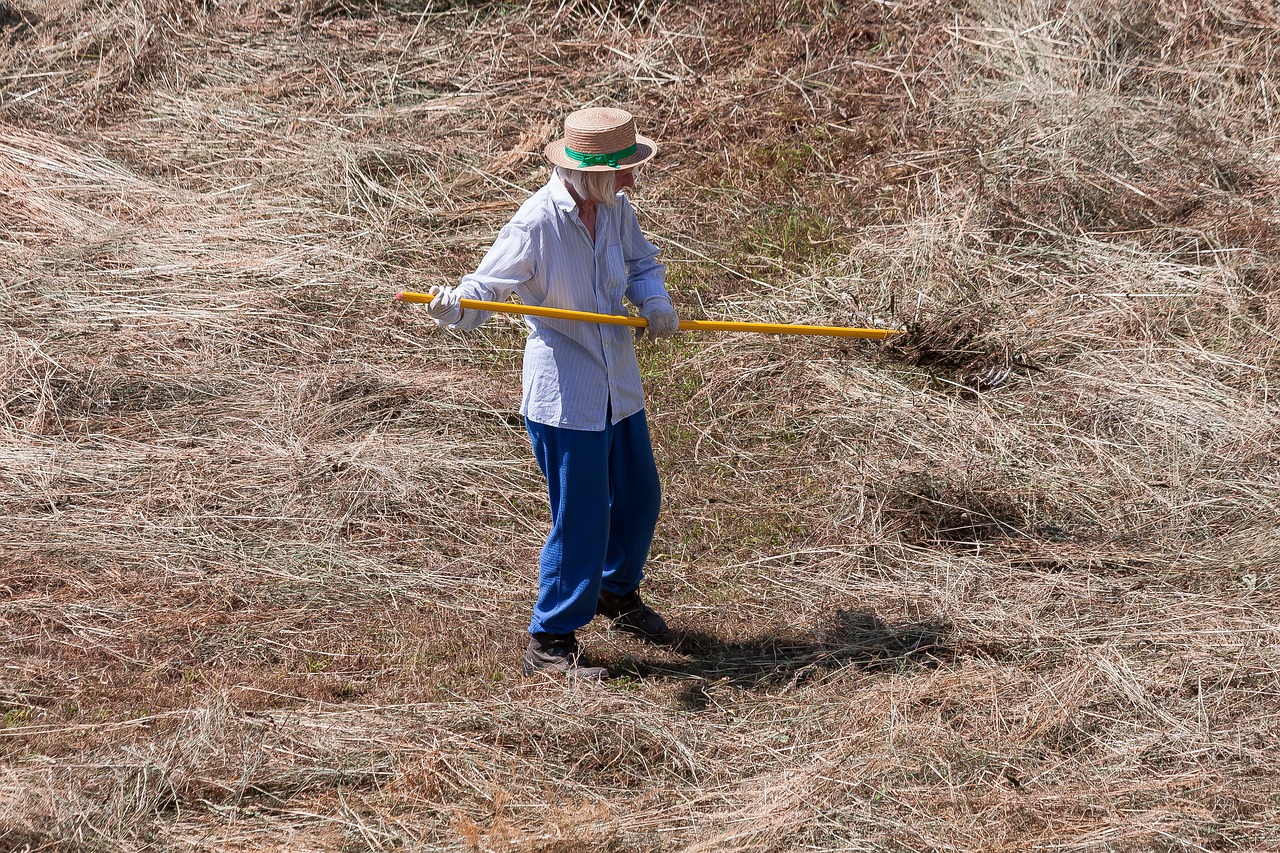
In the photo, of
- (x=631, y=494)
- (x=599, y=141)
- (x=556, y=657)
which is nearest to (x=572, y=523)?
(x=631, y=494)

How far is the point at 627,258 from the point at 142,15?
673 centimetres

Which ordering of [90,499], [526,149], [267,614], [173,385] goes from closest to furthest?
[267,614]
[90,499]
[173,385]
[526,149]

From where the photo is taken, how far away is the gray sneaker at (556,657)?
3809 mm

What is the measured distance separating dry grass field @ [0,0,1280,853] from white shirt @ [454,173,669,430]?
88 centimetres

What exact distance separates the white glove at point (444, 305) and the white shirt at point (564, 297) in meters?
0.04

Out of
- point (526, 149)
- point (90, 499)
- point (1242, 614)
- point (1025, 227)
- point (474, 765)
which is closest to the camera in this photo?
point (474, 765)

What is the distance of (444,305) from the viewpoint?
345 centimetres

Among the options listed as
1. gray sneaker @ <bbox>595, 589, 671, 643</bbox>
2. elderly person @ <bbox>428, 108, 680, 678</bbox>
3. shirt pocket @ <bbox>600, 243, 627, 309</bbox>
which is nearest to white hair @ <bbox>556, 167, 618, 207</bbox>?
elderly person @ <bbox>428, 108, 680, 678</bbox>

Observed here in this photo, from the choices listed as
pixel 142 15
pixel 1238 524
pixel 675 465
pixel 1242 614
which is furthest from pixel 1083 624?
pixel 142 15

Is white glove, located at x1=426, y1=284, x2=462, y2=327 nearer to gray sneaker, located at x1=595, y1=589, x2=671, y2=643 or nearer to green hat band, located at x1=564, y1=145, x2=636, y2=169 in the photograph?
green hat band, located at x1=564, y1=145, x2=636, y2=169

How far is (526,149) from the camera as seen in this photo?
7.72m

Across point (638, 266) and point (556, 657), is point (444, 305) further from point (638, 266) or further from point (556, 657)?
point (556, 657)

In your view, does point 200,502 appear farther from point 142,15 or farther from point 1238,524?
point 142,15

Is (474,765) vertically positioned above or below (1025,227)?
below
